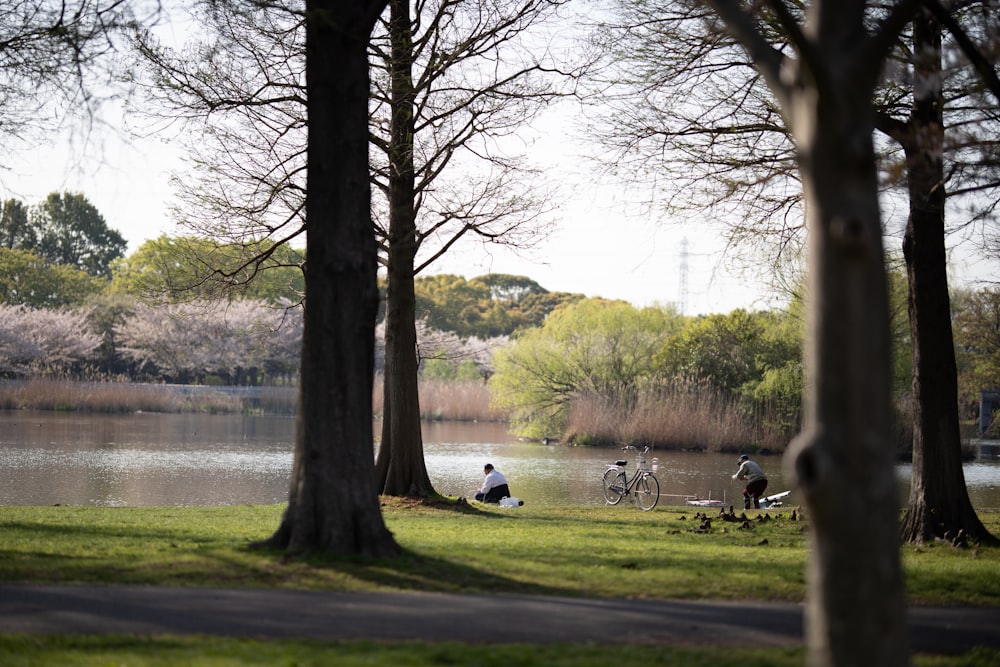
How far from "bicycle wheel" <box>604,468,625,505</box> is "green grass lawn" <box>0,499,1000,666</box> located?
306 inches

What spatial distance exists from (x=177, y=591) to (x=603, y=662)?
3.96m

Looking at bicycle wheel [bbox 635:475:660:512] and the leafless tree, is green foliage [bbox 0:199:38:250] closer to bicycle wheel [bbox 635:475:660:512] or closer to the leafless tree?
bicycle wheel [bbox 635:475:660:512]

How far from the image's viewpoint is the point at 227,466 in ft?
94.7

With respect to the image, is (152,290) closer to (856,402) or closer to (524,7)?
(524,7)

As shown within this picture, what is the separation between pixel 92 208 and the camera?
95.1m

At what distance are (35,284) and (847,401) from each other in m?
71.8

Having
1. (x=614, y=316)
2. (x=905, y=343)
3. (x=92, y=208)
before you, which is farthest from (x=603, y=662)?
(x=92, y=208)

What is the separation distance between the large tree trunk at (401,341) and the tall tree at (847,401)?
14.8 metres

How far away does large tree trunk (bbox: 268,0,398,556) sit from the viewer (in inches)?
408

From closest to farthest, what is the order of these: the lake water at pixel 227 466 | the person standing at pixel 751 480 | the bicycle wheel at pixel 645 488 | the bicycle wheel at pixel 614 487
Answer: the person standing at pixel 751 480
the lake water at pixel 227 466
the bicycle wheel at pixel 645 488
the bicycle wheel at pixel 614 487

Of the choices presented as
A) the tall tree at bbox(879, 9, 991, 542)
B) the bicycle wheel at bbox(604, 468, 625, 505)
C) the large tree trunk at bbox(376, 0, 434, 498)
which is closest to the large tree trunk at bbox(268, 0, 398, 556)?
the tall tree at bbox(879, 9, 991, 542)

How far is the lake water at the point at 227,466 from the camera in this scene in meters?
23.0

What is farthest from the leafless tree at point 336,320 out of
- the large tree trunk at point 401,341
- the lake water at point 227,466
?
the lake water at point 227,466

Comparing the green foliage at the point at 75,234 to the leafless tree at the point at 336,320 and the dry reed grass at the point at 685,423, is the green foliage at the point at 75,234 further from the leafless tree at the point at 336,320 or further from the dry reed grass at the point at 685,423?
the leafless tree at the point at 336,320
